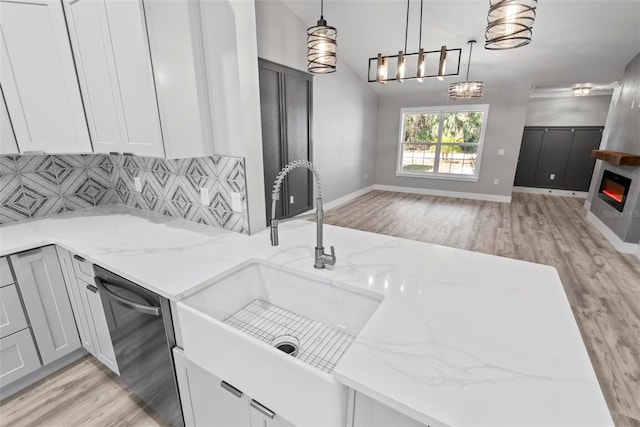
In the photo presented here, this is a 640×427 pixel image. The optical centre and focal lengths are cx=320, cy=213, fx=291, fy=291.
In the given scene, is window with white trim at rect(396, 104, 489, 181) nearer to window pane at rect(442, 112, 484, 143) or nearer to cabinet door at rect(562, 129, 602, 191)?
window pane at rect(442, 112, 484, 143)

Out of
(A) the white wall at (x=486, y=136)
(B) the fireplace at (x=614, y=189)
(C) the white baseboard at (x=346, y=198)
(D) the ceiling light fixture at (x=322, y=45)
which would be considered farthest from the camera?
(A) the white wall at (x=486, y=136)

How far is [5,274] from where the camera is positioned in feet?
4.98

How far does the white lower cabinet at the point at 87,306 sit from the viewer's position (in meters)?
1.57

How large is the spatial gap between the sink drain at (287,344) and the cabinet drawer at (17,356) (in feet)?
5.04

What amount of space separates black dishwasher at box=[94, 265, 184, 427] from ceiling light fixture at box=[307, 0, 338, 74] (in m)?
2.16

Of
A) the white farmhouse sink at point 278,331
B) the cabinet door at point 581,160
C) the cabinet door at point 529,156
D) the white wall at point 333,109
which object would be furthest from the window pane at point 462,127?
the white farmhouse sink at point 278,331

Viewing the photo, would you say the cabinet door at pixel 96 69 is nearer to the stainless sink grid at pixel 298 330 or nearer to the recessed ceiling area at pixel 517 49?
the stainless sink grid at pixel 298 330

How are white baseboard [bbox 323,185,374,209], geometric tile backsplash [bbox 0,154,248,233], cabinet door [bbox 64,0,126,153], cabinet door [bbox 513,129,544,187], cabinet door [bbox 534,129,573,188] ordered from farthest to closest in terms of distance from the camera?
cabinet door [bbox 513,129,544,187], cabinet door [bbox 534,129,573,188], white baseboard [bbox 323,185,374,209], geometric tile backsplash [bbox 0,154,248,233], cabinet door [bbox 64,0,126,153]

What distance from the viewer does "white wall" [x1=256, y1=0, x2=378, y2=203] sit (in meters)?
3.57

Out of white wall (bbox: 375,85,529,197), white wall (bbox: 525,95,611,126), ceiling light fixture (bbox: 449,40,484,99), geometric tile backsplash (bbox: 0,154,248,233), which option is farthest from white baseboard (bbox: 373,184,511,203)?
geometric tile backsplash (bbox: 0,154,248,233)

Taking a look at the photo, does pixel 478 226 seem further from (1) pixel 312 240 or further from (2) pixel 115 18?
(2) pixel 115 18

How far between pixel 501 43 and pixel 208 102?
1847 mm

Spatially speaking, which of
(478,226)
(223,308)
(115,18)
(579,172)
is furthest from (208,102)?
(579,172)

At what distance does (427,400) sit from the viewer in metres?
0.64
